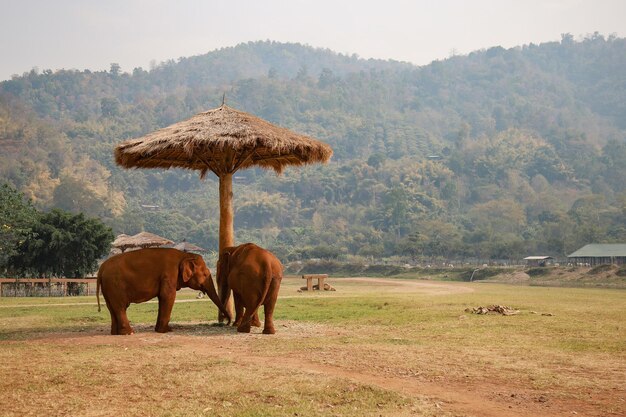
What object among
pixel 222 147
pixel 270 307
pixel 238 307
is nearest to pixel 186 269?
pixel 238 307

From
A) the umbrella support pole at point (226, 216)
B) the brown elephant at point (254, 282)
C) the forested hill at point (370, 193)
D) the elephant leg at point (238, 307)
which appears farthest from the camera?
the forested hill at point (370, 193)

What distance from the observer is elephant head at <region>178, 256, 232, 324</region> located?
14773mm

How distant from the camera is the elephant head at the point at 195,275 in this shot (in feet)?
48.5

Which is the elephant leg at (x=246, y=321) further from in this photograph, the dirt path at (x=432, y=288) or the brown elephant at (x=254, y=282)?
the dirt path at (x=432, y=288)

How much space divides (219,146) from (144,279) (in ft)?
10.6

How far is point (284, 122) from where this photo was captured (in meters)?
198

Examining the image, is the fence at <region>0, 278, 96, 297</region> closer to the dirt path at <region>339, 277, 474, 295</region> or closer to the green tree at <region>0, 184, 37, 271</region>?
the green tree at <region>0, 184, 37, 271</region>

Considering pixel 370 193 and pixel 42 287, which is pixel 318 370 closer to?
pixel 42 287

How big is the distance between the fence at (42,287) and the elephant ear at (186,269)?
20.0 metres

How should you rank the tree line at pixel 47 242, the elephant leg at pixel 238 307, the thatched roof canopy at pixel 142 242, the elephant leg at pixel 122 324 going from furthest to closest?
the thatched roof canopy at pixel 142 242
the tree line at pixel 47 242
the elephant leg at pixel 238 307
the elephant leg at pixel 122 324

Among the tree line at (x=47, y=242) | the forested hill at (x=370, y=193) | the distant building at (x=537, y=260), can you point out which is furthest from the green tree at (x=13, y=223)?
the distant building at (x=537, y=260)

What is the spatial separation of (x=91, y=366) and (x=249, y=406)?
309 centimetres

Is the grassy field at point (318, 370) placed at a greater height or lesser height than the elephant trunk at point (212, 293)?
lesser

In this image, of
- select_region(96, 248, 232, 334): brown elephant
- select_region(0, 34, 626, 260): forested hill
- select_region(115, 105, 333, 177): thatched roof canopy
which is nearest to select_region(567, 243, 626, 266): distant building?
select_region(0, 34, 626, 260): forested hill
